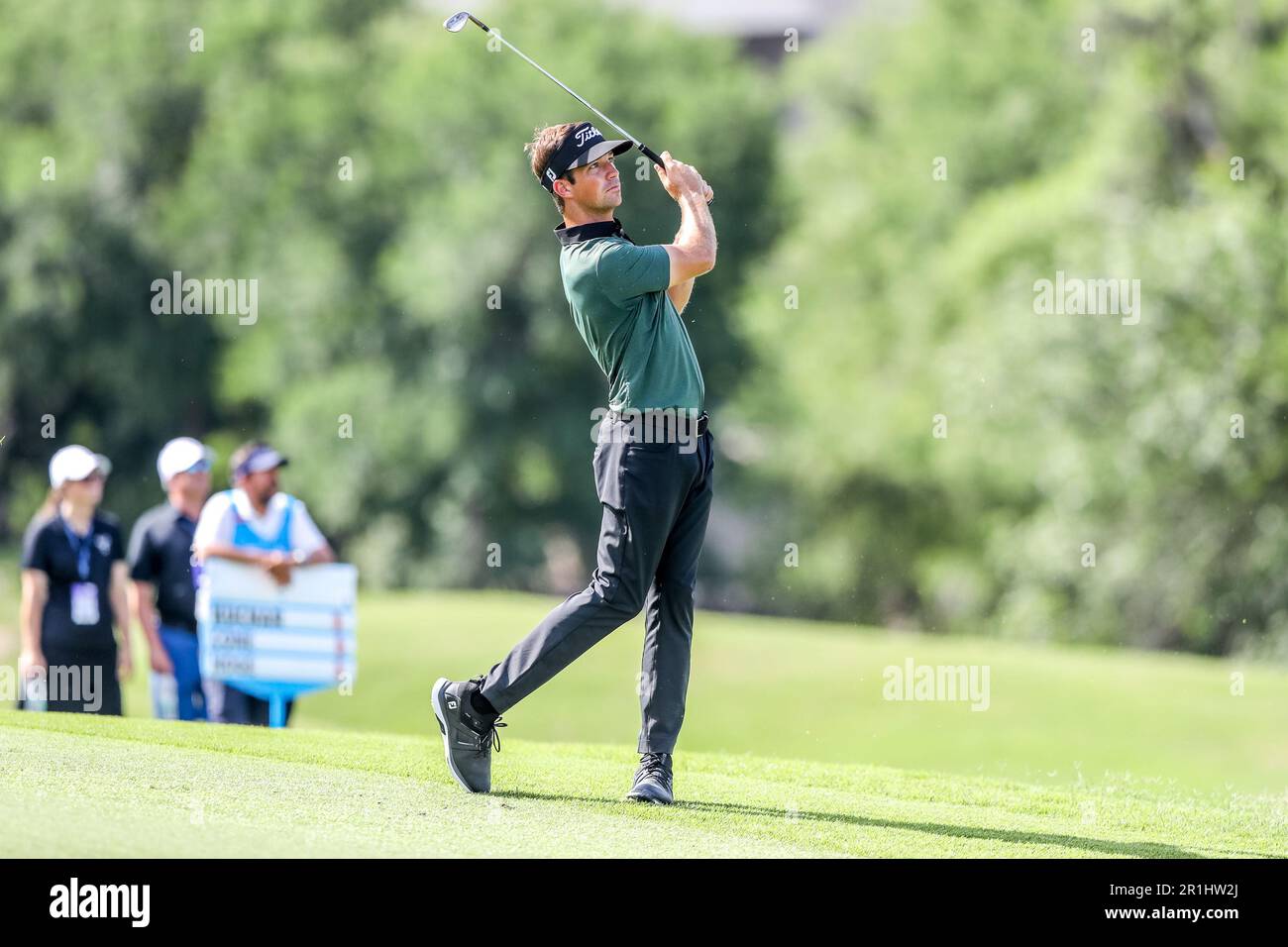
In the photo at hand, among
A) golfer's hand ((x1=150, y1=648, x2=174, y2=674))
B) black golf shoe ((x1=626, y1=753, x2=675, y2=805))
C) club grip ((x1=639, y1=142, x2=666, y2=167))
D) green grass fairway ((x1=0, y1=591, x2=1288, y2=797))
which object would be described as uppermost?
club grip ((x1=639, y1=142, x2=666, y2=167))

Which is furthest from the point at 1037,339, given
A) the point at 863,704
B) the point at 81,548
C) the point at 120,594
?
the point at 81,548

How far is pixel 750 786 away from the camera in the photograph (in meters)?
7.54

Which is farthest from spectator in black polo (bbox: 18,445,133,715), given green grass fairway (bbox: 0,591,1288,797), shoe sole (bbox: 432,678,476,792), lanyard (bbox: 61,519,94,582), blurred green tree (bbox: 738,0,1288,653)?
blurred green tree (bbox: 738,0,1288,653)

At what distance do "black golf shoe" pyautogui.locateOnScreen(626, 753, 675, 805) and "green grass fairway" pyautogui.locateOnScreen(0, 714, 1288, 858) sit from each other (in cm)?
10

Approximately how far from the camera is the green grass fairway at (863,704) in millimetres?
22297

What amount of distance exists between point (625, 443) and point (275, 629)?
18.0ft

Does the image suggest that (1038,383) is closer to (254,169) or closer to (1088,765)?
(1088,765)

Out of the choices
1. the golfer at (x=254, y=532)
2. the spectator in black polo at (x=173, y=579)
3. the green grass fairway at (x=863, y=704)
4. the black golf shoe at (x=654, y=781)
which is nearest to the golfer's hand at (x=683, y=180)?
the black golf shoe at (x=654, y=781)

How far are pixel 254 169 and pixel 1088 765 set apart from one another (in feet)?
A: 101

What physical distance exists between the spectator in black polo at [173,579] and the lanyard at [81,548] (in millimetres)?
502

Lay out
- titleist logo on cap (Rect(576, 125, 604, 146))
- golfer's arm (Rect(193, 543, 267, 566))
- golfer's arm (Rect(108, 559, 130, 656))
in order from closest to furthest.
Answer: titleist logo on cap (Rect(576, 125, 604, 146)), golfer's arm (Rect(193, 543, 267, 566)), golfer's arm (Rect(108, 559, 130, 656))

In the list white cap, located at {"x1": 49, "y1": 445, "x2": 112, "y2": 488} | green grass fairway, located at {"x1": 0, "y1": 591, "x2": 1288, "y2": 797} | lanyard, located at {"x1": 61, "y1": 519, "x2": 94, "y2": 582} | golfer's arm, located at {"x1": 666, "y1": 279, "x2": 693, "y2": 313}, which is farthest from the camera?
green grass fairway, located at {"x1": 0, "y1": 591, "x2": 1288, "y2": 797}

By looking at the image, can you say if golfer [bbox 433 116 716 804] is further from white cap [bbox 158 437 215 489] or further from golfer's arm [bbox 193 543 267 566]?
white cap [bbox 158 437 215 489]

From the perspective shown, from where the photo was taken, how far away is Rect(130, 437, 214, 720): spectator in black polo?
11641 mm
